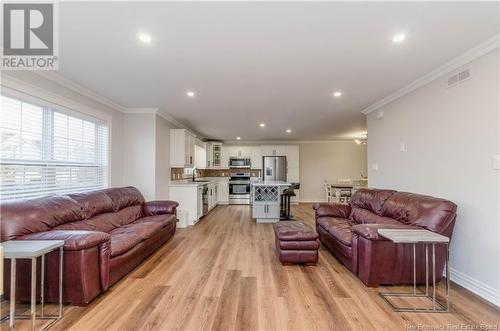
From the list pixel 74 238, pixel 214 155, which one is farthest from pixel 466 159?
pixel 214 155

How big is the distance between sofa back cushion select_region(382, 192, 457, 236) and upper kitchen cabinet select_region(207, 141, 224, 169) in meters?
6.41

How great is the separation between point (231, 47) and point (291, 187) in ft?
14.2

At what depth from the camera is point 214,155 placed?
895cm

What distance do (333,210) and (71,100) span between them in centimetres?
451

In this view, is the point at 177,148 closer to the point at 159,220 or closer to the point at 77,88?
the point at 159,220

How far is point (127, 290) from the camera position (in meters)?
2.57

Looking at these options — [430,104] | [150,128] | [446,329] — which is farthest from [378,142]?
[150,128]

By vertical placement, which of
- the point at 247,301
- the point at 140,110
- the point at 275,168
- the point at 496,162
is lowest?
the point at 247,301

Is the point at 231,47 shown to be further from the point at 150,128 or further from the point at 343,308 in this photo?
the point at 150,128

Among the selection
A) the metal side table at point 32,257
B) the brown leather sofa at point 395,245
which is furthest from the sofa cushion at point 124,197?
the brown leather sofa at point 395,245

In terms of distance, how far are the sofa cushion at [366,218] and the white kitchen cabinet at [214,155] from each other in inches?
223

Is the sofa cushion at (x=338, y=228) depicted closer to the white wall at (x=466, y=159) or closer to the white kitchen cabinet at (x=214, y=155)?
the white wall at (x=466, y=159)

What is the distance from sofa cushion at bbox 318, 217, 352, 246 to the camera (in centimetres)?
309

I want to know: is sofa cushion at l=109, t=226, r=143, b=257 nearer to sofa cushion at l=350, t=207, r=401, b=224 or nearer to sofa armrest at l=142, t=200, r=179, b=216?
sofa armrest at l=142, t=200, r=179, b=216
